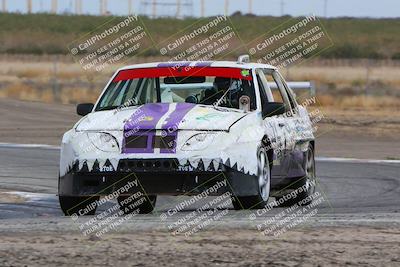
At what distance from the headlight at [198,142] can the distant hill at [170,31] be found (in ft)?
206

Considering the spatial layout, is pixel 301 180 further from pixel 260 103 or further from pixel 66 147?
A: pixel 66 147

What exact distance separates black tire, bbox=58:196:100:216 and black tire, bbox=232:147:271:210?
4.66 ft

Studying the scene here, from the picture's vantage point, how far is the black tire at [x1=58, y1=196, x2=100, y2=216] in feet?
35.3

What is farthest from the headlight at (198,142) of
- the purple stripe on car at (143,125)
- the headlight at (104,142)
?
the headlight at (104,142)

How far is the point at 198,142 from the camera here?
1028cm

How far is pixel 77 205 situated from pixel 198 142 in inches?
56.7

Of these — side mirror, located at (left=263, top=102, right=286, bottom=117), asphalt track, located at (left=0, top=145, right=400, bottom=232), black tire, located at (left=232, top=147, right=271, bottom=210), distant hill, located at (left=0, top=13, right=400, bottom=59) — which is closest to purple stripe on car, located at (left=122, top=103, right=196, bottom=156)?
asphalt track, located at (left=0, top=145, right=400, bottom=232)

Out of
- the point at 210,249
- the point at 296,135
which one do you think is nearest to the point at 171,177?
the point at 296,135

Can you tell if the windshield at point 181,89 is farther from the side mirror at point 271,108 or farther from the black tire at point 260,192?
the black tire at point 260,192

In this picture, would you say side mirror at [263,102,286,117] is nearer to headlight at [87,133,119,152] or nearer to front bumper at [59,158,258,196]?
front bumper at [59,158,258,196]

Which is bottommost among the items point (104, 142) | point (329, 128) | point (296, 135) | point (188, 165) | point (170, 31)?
point (170, 31)

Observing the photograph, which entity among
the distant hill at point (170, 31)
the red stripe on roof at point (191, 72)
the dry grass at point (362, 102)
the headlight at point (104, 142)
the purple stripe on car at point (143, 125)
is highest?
the red stripe on roof at point (191, 72)

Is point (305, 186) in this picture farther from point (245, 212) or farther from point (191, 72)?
point (245, 212)

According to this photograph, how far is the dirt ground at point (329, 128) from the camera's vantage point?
919 inches
